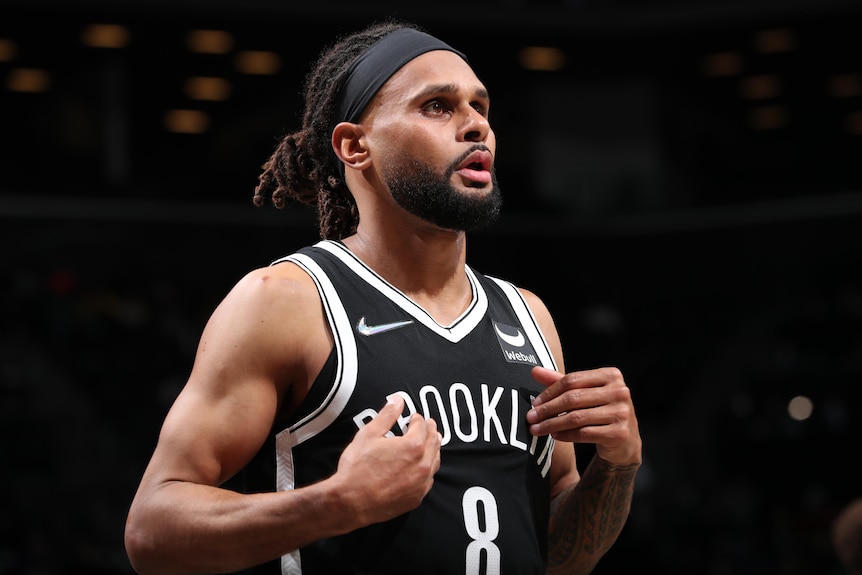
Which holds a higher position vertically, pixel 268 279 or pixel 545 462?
pixel 268 279

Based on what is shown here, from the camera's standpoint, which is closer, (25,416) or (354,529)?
(354,529)

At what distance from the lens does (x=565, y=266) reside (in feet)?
42.6

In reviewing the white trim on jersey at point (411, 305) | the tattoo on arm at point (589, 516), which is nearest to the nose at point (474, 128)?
the white trim on jersey at point (411, 305)

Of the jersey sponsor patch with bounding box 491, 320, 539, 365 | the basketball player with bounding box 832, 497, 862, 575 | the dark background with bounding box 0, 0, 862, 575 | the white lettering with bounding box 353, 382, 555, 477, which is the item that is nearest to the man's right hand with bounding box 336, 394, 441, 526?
the white lettering with bounding box 353, 382, 555, 477

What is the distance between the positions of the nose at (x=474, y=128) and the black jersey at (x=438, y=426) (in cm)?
39

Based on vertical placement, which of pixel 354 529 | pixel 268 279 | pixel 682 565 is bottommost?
pixel 682 565

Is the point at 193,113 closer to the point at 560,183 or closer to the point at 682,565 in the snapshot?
the point at 560,183

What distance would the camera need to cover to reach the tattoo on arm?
2611 mm

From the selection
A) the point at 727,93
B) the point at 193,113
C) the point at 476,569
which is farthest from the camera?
the point at 727,93

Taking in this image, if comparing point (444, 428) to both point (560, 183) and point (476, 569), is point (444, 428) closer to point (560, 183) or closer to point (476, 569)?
point (476, 569)

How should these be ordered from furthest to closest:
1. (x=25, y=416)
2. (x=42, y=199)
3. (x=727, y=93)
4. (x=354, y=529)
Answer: (x=727, y=93)
(x=42, y=199)
(x=25, y=416)
(x=354, y=529)

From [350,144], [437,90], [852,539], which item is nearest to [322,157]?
[350,144]

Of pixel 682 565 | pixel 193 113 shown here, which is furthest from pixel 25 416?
pixel 682 565

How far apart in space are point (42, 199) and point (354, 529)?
9858 millimetres
